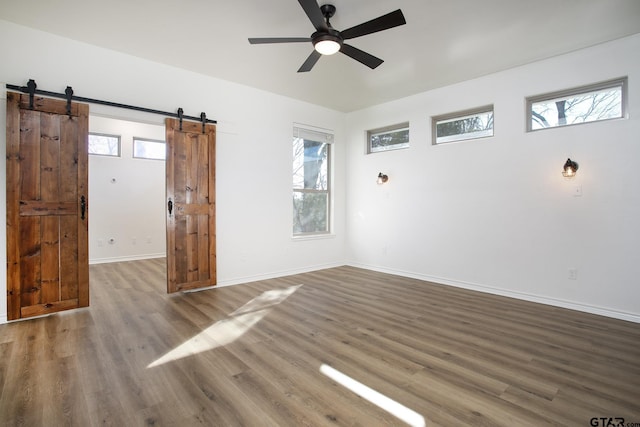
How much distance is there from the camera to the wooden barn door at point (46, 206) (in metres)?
3.09

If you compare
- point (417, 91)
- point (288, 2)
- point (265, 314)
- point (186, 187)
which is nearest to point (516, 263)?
point (417, 91)

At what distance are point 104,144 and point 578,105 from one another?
7.94m

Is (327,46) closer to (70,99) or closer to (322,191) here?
(70,99)

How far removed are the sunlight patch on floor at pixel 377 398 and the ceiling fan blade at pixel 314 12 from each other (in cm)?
260

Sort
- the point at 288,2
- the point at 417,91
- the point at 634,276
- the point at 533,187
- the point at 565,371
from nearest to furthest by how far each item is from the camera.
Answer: the point at 565,371 < the point at 288,2 < the point at 634,276 < the point at 533,187 < the point at 417,91

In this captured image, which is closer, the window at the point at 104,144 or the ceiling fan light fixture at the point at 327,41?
the ceiling fan light fixture at the point at 327,41

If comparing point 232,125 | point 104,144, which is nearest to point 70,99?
point 232,125

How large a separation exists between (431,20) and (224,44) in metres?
2.20

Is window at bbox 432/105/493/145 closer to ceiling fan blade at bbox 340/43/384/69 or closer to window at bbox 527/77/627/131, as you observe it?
window at bbox 527/77/627/131

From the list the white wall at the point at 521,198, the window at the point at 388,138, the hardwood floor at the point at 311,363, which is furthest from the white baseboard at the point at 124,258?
the window at the point at 388,138

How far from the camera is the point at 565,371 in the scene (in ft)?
7.27

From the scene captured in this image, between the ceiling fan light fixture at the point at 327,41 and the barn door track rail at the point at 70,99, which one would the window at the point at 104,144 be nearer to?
the barn door track rail at the point at 70,99

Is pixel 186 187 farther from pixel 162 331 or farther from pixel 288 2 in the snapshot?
pixel 288 2

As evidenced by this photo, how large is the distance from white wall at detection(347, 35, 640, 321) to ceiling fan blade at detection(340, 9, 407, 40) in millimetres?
2468
